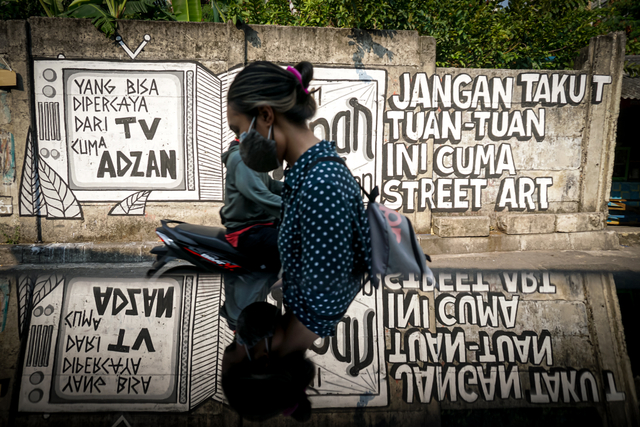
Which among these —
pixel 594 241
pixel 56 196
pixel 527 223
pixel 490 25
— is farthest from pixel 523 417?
pixel 490 25

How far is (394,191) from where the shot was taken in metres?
6.44

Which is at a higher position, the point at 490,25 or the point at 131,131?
the point at 490,25

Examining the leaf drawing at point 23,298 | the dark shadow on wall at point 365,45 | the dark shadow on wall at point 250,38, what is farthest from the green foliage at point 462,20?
the leaf drawing at point 23,298

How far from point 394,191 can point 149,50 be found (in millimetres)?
4015

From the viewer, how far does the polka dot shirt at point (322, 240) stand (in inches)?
66.6

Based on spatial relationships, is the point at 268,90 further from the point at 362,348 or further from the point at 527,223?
the point at 527,223

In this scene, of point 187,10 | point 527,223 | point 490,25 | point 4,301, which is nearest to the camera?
point 4,301

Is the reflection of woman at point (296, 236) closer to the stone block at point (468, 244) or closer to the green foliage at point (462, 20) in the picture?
the stone block at point (468, 244)

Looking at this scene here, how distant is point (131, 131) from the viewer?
19.7 ft

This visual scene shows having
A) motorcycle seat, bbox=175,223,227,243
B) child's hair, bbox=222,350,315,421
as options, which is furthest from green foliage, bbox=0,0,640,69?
child's hair, bbox=222,350,315,421

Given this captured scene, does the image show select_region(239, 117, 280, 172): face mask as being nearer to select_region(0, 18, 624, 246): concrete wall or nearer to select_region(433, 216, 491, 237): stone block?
select_region(0, 18, 624, 246): concrete wall

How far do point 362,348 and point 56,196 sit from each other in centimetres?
550

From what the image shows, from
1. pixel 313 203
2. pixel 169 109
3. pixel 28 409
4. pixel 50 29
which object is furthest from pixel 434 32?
pixel 28 409

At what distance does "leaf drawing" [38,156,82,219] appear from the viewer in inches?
232
